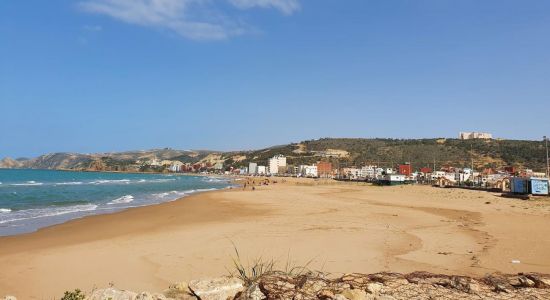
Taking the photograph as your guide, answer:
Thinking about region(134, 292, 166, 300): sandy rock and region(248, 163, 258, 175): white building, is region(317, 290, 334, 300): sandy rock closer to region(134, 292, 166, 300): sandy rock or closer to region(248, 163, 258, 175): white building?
region(134, 292, 166, 300): sandy rock

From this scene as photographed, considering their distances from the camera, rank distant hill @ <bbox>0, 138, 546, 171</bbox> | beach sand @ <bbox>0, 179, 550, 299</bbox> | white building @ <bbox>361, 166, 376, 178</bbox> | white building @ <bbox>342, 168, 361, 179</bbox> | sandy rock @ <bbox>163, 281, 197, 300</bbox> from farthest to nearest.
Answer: white building @ <bbox>342, 168, 361, 179</bbox> → white building @ <bbox>361, 166, 376, 178</bbox> → distant hill @ <bbox>0, 138, 546, 171</bbox> → beach sand @ <bbox>0, 179, 550, 299</bbox> → sandy rock @ <bbox>163, 281, 197, 300</bbox>

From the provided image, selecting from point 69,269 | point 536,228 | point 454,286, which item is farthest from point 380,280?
point 536,228

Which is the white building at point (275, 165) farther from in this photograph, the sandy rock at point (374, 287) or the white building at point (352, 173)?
the sandy rock at point (374, 287)

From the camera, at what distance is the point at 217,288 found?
14.1 ft

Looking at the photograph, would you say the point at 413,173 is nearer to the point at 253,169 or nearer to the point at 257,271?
the point at 253,169

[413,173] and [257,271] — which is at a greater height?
[257,271]

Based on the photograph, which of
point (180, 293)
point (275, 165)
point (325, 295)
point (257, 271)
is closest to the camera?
point (325, 295)

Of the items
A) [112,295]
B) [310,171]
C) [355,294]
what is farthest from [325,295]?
[310,171]

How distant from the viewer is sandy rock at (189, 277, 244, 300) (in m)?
4.22

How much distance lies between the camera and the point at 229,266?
9602 millimetres

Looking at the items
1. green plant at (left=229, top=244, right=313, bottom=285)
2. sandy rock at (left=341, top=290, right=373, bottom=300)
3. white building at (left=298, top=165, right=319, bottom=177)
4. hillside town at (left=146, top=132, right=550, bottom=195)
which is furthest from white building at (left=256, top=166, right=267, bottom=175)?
sandy rock at (left=341, top=290, right=373, bottom=300)

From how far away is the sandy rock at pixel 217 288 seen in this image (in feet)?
13.8

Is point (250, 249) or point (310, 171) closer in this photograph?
point (250, 249)

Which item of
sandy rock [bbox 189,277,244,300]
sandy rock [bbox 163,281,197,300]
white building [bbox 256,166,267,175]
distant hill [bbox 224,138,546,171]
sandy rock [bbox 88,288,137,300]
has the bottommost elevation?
white building [bbox 256,166,267,175]
